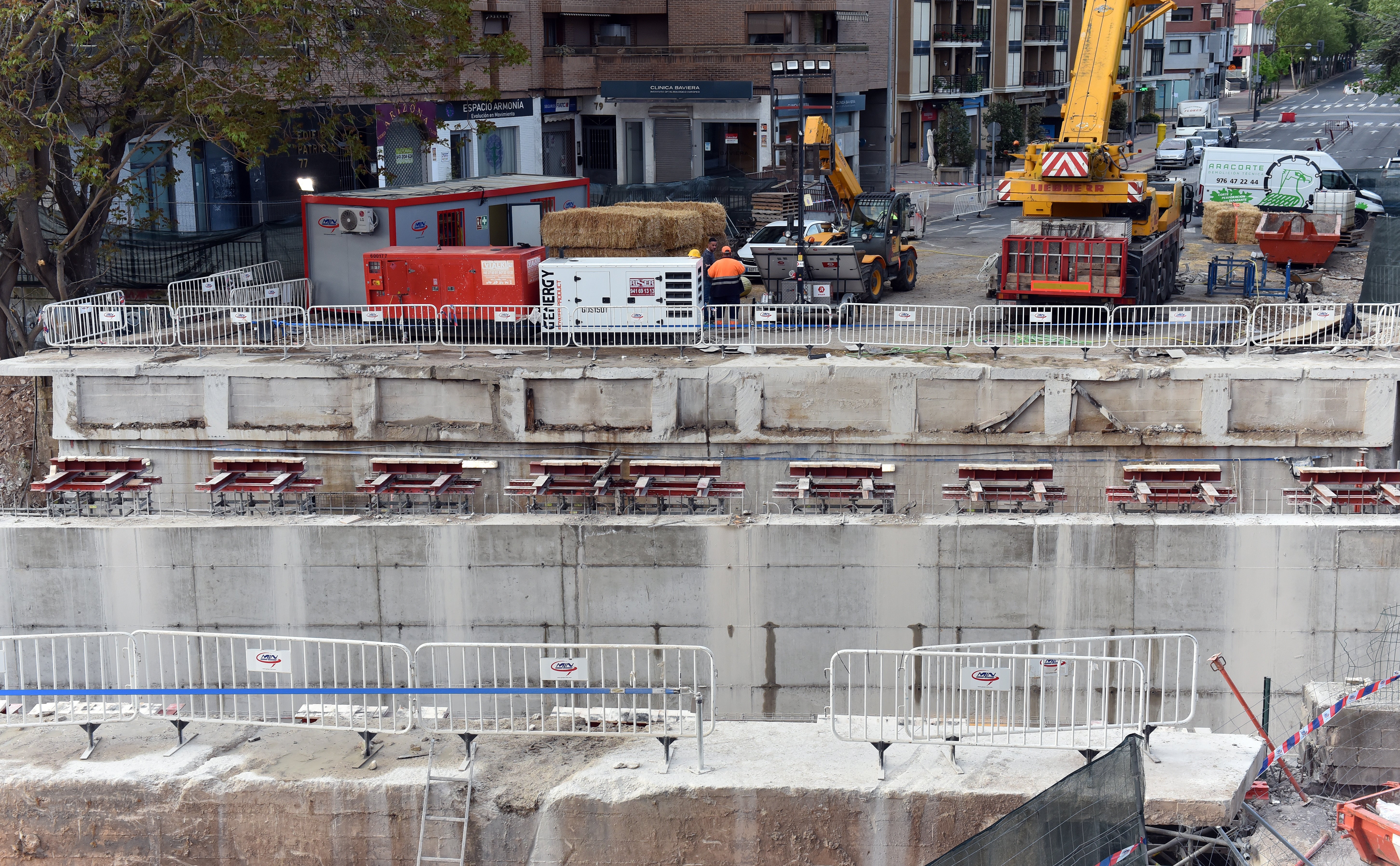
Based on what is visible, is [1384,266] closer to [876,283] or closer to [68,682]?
[876,283]

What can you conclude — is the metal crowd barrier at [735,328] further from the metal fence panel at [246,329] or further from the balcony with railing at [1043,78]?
the balcony with railing at [1043,78]

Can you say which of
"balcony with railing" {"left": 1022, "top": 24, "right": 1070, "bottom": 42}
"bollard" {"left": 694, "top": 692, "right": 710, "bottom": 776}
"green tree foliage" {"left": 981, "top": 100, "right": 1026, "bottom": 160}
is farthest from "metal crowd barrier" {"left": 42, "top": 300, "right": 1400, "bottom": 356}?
"balcony with railing" {"left": 1022, "top": 24, "right": 1070, "bottom": 42}

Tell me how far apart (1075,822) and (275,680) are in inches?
421

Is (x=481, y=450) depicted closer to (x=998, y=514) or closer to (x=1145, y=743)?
(x=998, y=514)

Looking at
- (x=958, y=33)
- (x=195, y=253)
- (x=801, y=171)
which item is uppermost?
(x=958, y=33)

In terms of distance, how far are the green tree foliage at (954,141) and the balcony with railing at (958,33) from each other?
147 inches

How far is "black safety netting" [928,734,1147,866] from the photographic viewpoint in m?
9.42

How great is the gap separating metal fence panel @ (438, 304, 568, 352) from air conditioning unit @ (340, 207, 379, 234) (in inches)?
160

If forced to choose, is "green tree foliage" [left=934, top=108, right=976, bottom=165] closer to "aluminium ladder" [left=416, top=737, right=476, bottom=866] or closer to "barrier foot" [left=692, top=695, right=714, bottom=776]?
"barrier foot" [left=692, top=695, right=714, bottom=776]

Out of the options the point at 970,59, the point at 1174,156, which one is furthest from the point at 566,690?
the point at 970,59

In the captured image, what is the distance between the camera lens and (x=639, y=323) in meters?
22.0

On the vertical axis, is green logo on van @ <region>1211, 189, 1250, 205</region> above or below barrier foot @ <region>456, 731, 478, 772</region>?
above

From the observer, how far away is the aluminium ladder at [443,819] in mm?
10719

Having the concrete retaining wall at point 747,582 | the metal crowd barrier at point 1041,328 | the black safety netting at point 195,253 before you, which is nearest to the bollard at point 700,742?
the concrete retaining wall at point 747,582
